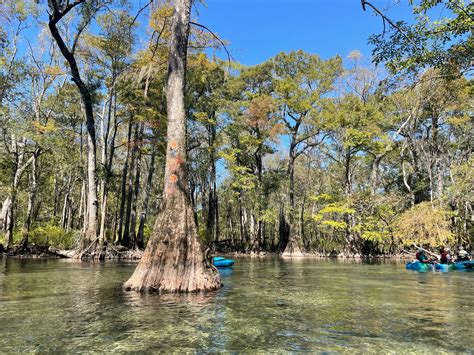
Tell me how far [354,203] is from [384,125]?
6.91m

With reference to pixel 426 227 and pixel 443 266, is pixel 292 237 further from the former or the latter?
pixel 443 266

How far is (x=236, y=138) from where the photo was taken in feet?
113

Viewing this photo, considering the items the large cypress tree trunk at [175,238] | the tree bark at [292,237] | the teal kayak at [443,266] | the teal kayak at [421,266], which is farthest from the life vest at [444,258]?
the tree bark at [292,237]

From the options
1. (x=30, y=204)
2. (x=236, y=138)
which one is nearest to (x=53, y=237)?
(x=30, y=204)

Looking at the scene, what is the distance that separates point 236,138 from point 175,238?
26.7 m

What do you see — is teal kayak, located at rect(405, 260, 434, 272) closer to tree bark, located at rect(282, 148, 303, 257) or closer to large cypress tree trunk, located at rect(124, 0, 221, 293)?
large cypress tree trunk, located at rect(124, 0, 221, 293)

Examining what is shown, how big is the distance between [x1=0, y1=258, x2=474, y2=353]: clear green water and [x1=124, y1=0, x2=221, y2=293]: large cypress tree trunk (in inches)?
20.6

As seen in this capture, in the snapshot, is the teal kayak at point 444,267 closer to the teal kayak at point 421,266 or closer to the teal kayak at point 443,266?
the teal kayak at point 443,266

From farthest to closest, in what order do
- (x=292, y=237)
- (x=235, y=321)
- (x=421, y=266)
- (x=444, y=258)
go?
(x=292, y=237), (x=444, y=258), (x=421, y=266), (x=235, y=321)

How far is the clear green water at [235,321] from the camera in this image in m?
4.27

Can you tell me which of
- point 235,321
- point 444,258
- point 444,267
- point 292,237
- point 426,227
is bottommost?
point 444,267

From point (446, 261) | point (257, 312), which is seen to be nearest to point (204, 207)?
point (446, 261)

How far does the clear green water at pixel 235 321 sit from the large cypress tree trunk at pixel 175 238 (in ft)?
1.72

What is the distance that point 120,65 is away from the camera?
23469 mm
